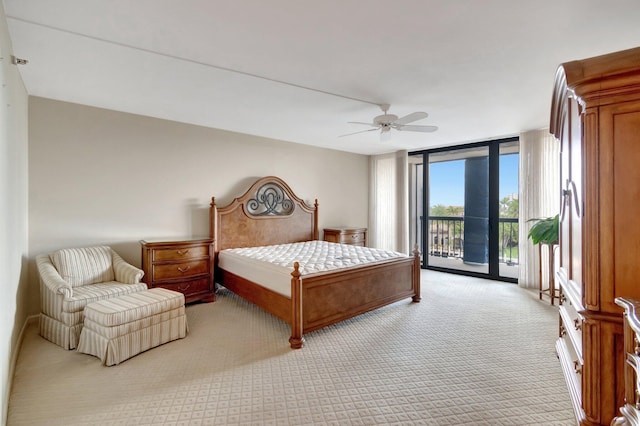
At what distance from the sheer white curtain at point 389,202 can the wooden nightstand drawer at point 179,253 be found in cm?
392

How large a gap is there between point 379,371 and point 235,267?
2.29m

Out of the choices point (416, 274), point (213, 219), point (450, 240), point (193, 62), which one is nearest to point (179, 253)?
point (213, 219)

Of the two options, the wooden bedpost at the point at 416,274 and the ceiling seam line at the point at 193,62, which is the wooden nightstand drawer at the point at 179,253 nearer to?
the ceiling seam line at the point at 193,62

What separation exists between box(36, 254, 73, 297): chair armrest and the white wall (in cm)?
16

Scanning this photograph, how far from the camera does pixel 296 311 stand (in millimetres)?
2783

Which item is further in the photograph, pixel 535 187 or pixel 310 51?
pixel 535 187

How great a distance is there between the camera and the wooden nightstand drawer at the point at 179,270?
3680 mm

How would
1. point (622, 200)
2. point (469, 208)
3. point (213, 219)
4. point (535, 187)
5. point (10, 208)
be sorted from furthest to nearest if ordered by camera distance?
point (469, 208) → point (535, 187) → point (213, 219) → point (10, 208) → point (622, 200)

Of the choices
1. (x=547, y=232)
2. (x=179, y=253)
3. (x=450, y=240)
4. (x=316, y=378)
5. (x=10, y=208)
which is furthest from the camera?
(x=450, y=240)

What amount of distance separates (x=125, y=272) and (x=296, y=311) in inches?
80.6

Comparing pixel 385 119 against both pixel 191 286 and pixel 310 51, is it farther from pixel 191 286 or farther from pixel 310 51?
pixel 191 286

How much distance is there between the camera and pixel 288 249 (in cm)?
454

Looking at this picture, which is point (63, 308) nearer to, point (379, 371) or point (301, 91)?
point (379, 371)

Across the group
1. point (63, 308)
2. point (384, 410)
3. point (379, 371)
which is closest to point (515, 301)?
point (379, 371)
